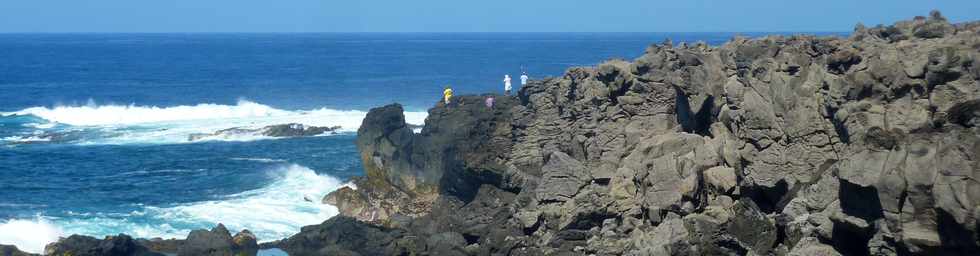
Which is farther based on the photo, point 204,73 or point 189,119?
point 204,73

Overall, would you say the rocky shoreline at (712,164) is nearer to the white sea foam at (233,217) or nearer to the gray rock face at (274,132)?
the white sea foam at (233,217)

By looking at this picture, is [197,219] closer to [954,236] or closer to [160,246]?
[160,246]

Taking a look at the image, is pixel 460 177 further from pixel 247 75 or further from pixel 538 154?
pixel 247 75

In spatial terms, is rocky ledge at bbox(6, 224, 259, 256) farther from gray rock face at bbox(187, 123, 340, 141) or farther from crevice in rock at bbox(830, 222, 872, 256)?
gray rock face at bbox(187, 123, 340, 141)

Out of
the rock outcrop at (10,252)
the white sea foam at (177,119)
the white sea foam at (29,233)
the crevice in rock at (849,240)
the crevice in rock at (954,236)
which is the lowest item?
the white sea foam at (177,119)

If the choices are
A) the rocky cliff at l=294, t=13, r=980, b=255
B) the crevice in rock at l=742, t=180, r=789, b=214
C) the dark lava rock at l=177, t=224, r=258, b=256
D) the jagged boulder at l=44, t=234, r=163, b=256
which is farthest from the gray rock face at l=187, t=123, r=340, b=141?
the crevice in rock at l=742, t=180, r=789, b=214

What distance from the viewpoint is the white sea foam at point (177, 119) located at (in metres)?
63.1

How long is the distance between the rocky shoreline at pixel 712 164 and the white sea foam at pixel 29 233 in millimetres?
4887

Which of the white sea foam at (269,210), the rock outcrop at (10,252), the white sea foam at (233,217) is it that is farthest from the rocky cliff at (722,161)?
the rock outcrop at (10,252)

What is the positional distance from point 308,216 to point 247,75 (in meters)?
84.7

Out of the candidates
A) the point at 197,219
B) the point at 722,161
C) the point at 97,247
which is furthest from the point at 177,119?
the point at 722,161

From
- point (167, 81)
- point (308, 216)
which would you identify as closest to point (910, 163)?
point (308, 216)

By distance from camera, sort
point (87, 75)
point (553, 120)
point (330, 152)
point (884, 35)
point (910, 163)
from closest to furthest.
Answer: point (910, 163) → point (884, 35) → point (553, 120) → point (330, 152) → point (87, 75)

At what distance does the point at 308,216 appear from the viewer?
Answer: 38.1 meters
